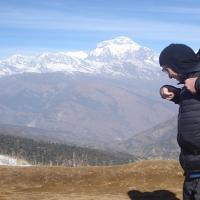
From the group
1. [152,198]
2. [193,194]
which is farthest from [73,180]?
[193,194]

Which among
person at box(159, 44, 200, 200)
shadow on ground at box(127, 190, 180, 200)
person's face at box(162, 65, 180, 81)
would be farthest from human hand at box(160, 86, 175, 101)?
shadow on ground at box(127, 190, 180, 200)

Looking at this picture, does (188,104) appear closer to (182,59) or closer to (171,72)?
(171,72)

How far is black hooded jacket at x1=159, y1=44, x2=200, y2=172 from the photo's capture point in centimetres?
722

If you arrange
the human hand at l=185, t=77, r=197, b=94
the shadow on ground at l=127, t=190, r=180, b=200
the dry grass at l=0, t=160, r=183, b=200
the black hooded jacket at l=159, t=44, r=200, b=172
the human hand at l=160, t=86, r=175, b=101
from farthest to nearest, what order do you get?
the dry grass at l=0, t=160, r=183, b=200 < the shadow on ground at l=127, t=190, r=180, b=200 < the human hand at l=160, t=86, r=175, b=101 < the black hooded jacket at l=159, t=44, r=200, b=172 < the human hand at l=185, t=77, r=197, b=94

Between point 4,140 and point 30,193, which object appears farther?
point 4,140

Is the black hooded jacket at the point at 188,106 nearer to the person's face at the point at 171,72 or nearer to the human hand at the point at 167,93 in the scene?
the person's face at the point at 171,72

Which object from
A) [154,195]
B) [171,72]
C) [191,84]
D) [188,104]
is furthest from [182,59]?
[154,195]

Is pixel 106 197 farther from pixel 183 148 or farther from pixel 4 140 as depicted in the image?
pixel 4 140

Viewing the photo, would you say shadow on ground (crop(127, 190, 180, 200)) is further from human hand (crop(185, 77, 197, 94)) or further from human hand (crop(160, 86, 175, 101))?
human hand (crop(185, 77, 197, 94))

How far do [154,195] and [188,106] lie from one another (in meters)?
9.20

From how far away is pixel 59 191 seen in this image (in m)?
17.9

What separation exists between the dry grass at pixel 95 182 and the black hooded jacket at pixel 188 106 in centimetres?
833

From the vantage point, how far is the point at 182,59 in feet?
23.8

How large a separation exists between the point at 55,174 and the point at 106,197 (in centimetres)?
486
